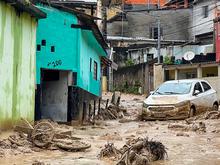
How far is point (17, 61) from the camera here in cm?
1206

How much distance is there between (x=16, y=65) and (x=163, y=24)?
1737 inches

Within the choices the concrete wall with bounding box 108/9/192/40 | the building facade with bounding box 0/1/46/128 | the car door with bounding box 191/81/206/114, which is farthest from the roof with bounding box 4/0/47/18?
the concrete wall with bounding box 108/9/192/40

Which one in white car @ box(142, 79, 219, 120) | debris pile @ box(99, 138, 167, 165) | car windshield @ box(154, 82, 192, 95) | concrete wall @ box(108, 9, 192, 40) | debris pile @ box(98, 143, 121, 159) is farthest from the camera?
concrete wall @ box(108, 9, 192, 40)

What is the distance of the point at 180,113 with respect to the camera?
17.8m

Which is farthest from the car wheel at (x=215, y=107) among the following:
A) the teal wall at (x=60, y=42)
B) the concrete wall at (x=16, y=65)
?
the concrete wall at (x=16, y=65)

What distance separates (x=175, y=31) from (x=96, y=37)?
3569 centimetres

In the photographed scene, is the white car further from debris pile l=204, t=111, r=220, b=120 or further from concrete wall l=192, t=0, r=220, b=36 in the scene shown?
concrete wall l=192, t=0, r=220, b=36

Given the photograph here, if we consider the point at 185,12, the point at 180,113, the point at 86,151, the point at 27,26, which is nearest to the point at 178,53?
the point at 185,12

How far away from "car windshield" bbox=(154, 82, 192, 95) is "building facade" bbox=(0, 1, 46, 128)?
280 inches

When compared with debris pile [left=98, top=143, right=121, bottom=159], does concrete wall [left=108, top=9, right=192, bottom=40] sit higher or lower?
higher

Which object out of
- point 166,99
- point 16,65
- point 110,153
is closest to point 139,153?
point 110,153

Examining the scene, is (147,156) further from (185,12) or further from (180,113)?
(185,12)

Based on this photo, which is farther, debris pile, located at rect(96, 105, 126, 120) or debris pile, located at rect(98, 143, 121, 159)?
debris pile, located at rect(96, 105, 126, 120)

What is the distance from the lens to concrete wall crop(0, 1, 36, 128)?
1104 centimetres
